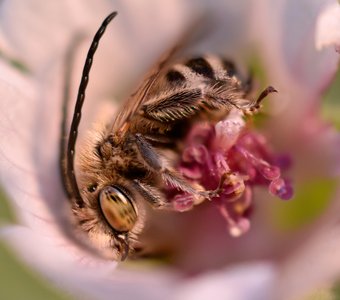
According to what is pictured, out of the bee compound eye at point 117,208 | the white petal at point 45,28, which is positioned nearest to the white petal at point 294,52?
the white petal at point 45,28

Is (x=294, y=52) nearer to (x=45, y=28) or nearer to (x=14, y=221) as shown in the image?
(x=45, y=28)

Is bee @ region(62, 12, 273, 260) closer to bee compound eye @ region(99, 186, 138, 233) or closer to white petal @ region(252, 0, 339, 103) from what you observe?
bee compound eye @ region(99, 186, 138, 233)

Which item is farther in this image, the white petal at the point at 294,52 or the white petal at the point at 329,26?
the white petal at the point at 294,52

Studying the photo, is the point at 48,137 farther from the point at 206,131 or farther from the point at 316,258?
the point at 316,258

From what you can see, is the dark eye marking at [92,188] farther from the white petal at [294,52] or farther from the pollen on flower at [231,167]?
the white petal at [294,52]

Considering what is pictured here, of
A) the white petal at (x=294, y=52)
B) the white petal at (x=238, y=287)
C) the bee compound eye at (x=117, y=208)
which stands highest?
the white petal at (x=294, y=52)

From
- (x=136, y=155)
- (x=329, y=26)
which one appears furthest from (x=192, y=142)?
Answer: (x=329, y=26)

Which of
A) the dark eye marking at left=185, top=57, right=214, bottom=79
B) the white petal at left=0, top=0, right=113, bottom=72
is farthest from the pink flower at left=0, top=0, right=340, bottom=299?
the dark eye marking at left=185, top=57, right=214, bottom=79
